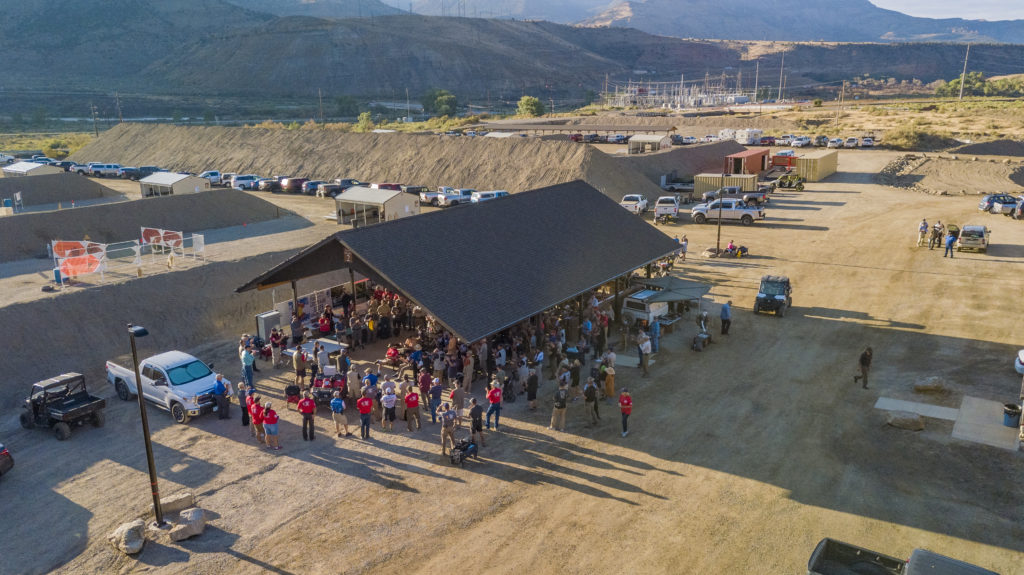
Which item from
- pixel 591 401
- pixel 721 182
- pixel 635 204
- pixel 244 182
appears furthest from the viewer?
pixel 244 182

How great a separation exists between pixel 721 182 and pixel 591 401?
3854cm

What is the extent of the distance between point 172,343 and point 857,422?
2392 cm

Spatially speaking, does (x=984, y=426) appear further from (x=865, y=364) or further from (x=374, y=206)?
(x=374, y=206)

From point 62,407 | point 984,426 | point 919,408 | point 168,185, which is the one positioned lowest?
point 62,407

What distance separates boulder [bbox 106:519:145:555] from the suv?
23295 mm

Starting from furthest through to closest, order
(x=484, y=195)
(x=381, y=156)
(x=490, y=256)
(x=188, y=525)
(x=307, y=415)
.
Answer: (x=381, y=156)
(x=484, y=195)
(x=490, y=256)
(x=307, y=415)
(x=188, y=525)

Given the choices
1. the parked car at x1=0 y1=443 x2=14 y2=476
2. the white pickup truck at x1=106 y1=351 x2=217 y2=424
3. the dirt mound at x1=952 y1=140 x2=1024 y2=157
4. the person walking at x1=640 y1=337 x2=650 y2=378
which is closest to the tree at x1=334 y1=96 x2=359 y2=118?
the dirt mound at x1=952 y1=140 x2=1024 y2=157

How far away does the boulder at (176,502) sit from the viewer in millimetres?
14898

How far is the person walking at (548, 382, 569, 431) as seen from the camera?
18.3 meters

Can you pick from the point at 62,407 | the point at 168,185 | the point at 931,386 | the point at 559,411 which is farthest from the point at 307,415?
the point at 168,185

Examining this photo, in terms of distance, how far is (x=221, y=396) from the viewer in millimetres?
19703

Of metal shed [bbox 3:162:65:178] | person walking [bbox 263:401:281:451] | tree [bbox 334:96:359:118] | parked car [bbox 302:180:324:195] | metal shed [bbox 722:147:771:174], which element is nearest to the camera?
person walking [bbox 263:401:281:451]

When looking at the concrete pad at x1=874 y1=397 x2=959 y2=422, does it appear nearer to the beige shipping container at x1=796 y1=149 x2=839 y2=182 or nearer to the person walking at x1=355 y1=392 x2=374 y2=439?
the person walking at x1=355 y1=392 x2=374 y2=439

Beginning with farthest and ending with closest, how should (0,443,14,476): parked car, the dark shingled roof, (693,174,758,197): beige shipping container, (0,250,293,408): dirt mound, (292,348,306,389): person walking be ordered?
1. (693,174,758,197): beige shipping container
2. (0,250,293,408): dirt mound
3. (292,348,306,389): person walking
4. the dark shingled roof
5. (0,443,14,476): parked car
